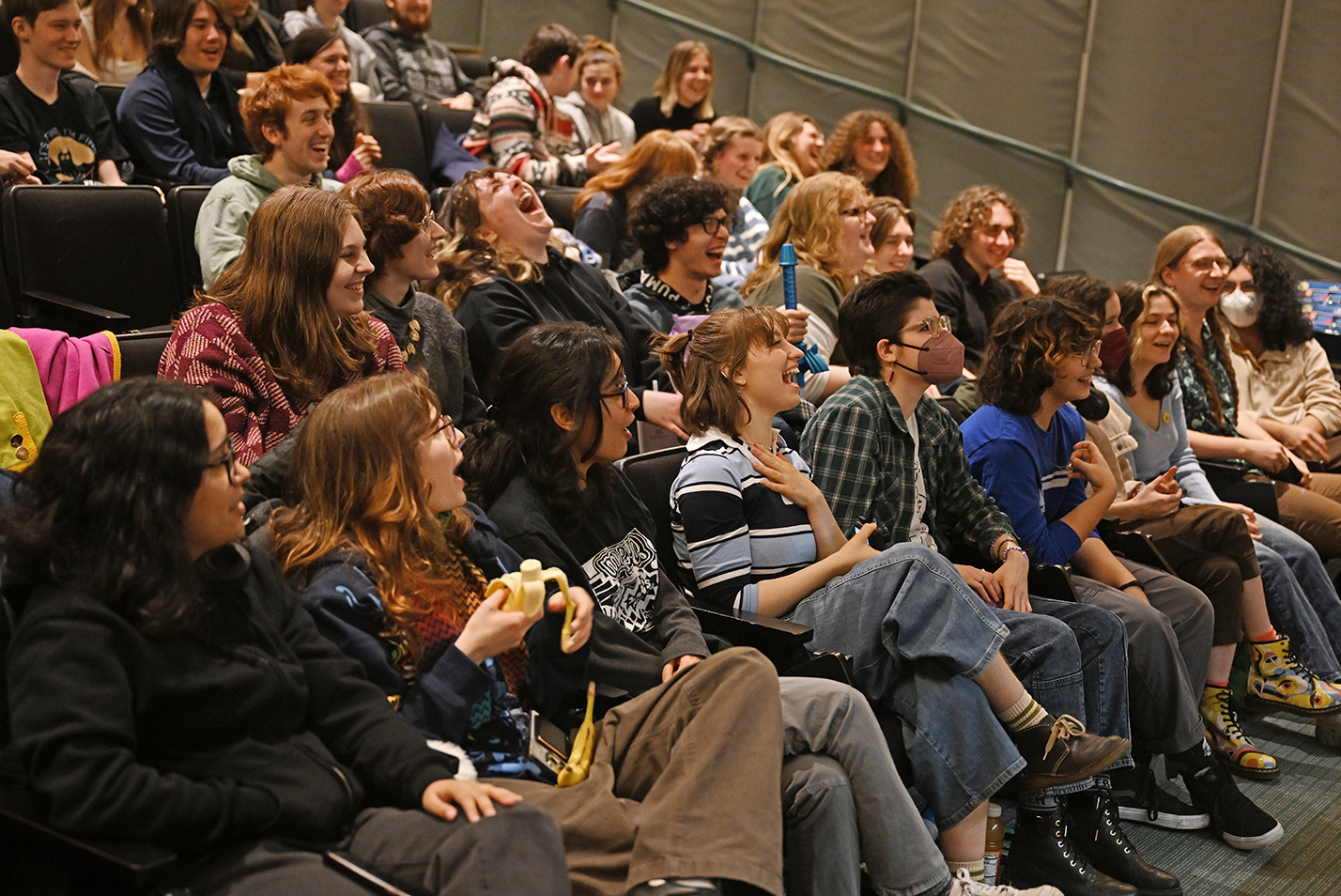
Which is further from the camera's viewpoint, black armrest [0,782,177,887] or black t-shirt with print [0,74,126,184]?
black t-shirt with print [0,74,126,184]

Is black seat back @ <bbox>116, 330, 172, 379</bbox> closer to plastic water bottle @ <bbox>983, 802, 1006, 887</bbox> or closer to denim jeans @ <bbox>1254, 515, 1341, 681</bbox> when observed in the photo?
plastic water bottle @ <bbox>983, 802, 1006, 887</bbox>

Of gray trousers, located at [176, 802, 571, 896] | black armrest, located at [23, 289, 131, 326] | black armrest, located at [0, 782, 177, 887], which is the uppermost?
black armrest, located at [0, 782, 177, 887]

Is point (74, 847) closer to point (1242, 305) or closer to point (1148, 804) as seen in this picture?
point (1148, 804)

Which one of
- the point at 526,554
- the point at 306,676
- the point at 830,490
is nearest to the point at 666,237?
the point at 830,490

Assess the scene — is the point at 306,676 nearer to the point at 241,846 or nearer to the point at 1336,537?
the point at 241,846

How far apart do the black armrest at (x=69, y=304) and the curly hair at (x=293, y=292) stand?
541 mm

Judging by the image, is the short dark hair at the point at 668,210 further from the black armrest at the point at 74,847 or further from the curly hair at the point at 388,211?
the black armrest at the point at 74,847

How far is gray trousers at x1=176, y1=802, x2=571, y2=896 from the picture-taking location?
133 cm

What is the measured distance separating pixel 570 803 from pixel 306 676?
0.39 metres

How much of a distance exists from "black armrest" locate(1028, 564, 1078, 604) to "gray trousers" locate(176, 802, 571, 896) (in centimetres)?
154

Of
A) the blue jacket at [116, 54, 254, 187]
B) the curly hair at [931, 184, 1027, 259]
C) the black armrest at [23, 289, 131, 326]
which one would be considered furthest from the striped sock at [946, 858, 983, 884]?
the blue jacket at [116, 54, 254, 187]

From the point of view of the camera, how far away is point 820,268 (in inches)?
146

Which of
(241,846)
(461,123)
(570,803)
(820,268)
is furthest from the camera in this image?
(461,123)

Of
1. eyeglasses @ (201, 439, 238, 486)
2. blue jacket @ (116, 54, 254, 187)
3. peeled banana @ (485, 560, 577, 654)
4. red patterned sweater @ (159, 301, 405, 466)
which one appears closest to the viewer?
eyeglasses @ (201, 439, 238, 486)
